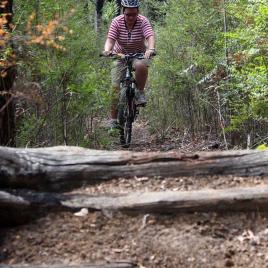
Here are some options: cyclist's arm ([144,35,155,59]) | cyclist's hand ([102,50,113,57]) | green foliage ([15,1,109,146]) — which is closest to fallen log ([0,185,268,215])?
green foliage ([15,1,109,146])

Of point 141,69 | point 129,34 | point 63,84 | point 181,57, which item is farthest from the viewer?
point 181,57

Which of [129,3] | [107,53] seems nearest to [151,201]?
[107,53]

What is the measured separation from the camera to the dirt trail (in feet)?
8.87

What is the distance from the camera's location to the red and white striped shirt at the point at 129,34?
7938mm

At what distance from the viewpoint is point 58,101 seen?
6242 millimetres

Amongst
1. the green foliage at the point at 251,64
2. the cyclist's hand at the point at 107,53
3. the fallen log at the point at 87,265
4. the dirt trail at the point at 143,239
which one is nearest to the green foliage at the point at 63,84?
the cyclist's hand at the point at 107,53

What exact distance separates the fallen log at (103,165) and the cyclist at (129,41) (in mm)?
4426

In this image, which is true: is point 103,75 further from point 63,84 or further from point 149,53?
point 63,84

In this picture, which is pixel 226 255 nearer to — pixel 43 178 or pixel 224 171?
pixel 224 171

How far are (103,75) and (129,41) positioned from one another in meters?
1.02

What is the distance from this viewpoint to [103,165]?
325 cm

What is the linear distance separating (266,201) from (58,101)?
3.67m

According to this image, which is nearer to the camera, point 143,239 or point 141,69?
point 143,239

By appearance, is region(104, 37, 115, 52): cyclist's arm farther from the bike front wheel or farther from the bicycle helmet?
the bike front wheel
